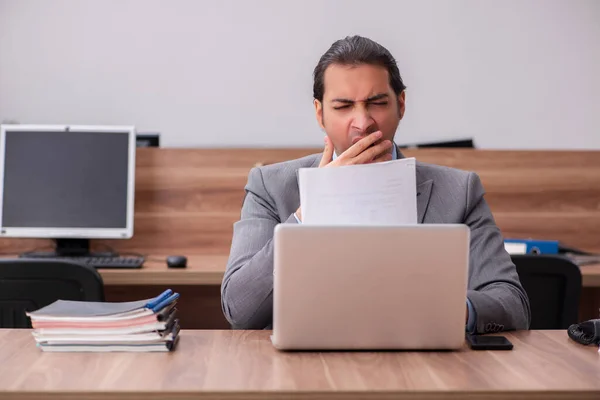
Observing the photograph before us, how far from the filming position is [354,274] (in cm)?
117

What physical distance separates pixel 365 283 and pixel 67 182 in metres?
1.96

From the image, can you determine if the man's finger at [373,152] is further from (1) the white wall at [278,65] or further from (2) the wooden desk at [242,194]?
(1) the white wall at [278,65]

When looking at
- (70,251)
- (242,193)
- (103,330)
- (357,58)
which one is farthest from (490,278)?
(70,251)

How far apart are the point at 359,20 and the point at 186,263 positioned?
103 inches

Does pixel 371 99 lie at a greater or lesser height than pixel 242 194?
greater

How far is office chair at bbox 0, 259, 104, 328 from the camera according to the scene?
75.0 inches

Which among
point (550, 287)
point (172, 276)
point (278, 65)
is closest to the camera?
point (550, 287)

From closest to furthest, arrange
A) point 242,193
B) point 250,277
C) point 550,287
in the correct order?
point 250,277 → point 550,287 → point 242,193

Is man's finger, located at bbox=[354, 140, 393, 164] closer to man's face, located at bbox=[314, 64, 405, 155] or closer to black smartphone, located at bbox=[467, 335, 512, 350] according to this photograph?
man's face, located at bbox=[314, 64, 405, 155]

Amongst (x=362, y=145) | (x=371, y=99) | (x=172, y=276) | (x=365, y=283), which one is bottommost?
(x=172, y=276)

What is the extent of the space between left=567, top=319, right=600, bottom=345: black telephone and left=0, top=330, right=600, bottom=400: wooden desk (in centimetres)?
2

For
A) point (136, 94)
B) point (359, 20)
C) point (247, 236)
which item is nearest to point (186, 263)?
point (247, 236)

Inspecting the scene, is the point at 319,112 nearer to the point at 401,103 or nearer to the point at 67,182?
the point at 401,103

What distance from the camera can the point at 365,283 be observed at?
1176mm
